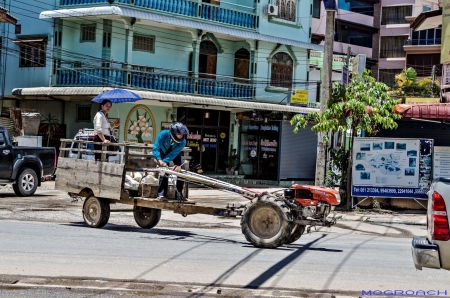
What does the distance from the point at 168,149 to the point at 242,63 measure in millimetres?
22912

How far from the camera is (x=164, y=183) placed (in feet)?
41.1

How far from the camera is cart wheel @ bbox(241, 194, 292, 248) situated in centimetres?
1120

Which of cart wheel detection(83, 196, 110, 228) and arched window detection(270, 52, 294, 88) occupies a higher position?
arched window detection(270, 52, 294, 88)

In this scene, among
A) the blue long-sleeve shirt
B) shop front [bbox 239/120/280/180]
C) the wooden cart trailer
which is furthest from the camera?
shop front [bbox 239/120/280/180]

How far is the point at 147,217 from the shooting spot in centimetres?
1404

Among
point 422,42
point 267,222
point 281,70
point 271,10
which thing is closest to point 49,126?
point 271,10

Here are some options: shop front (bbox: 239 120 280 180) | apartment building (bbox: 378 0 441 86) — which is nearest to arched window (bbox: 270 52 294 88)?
shop front (bbox: 239 120 280 180)

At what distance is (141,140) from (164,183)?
18.8 meters

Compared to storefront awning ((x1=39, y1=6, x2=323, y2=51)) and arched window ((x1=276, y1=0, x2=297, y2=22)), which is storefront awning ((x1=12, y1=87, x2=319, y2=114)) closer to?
storefront awning ((x1=39, y1=6, x2=323, y2=51))

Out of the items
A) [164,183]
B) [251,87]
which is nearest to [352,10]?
[251,87]

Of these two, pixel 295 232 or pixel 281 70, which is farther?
pixel 281 70

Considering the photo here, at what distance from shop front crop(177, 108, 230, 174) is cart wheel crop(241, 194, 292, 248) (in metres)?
21.6

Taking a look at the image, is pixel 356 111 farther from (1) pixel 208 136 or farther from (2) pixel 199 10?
(1) pixel 208 136

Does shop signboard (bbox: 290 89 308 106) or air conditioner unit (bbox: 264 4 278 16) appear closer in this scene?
air conditioner unit (bbox: 264 4 278 16)
